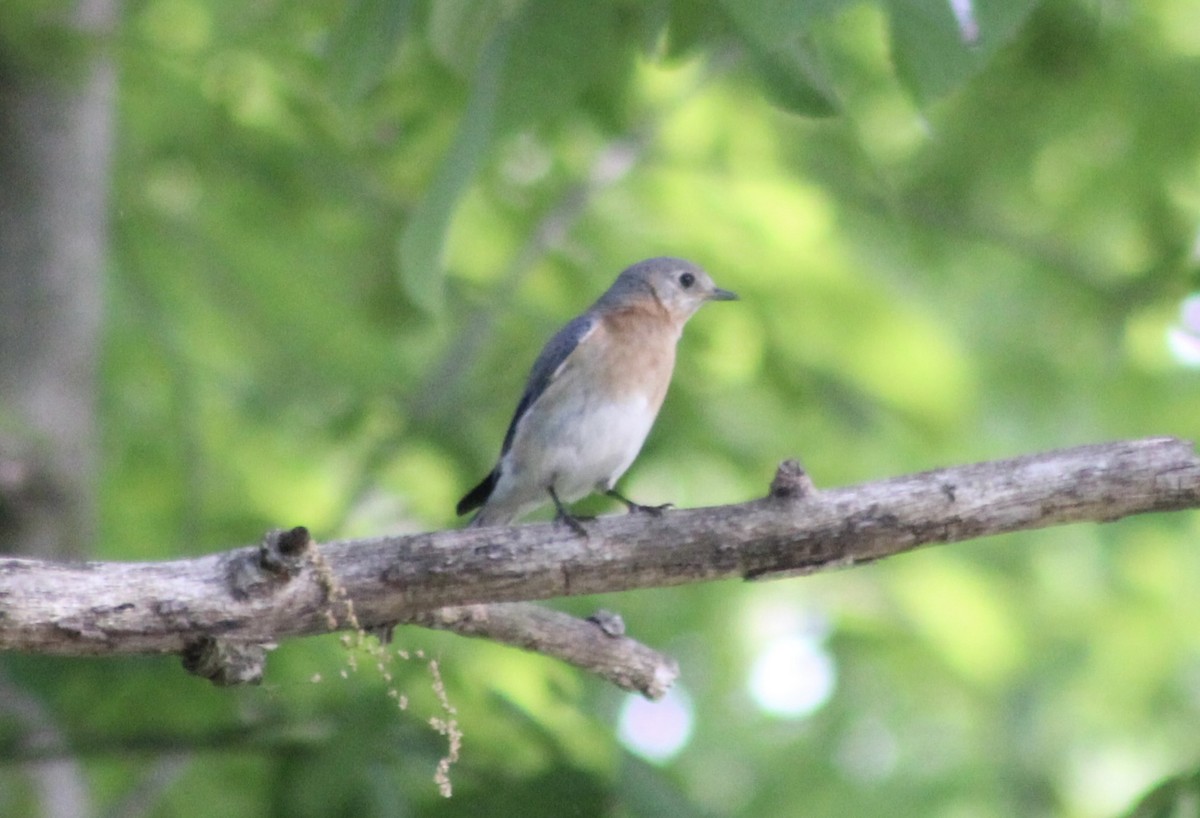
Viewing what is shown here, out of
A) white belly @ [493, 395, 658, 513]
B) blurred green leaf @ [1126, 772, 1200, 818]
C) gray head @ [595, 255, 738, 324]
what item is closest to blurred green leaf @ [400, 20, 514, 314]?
white belly @ [493, 395, 658, 513]

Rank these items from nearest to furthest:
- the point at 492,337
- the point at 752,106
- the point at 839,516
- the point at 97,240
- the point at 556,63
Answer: the point at 556,63 → the point at 839,516 → the point at 97,240 → the point at 492,337 → the point at 752,106

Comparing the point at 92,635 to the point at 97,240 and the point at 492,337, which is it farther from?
the point at 492,337

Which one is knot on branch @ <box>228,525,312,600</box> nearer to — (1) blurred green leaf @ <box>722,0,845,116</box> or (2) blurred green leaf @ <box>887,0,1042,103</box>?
(1) blurred green leaf @ <box>722,0,845,116</box>

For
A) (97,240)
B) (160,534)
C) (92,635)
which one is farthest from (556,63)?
(160,534)

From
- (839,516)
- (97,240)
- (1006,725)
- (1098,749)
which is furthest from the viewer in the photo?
(1098,749)

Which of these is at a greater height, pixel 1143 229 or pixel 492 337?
pixel 492 337

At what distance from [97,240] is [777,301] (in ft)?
10.8

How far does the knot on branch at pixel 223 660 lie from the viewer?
346cm

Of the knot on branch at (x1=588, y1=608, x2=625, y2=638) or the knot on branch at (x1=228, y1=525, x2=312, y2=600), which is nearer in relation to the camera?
the knot on branch at (x1=228, y1=525, x2=312, y2=600)

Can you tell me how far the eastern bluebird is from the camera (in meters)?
5.43

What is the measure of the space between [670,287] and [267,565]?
318cm

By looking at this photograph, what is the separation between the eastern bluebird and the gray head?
0.15m

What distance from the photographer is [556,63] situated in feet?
10.6

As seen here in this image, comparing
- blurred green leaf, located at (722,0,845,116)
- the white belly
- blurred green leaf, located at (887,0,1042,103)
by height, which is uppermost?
the white belly
